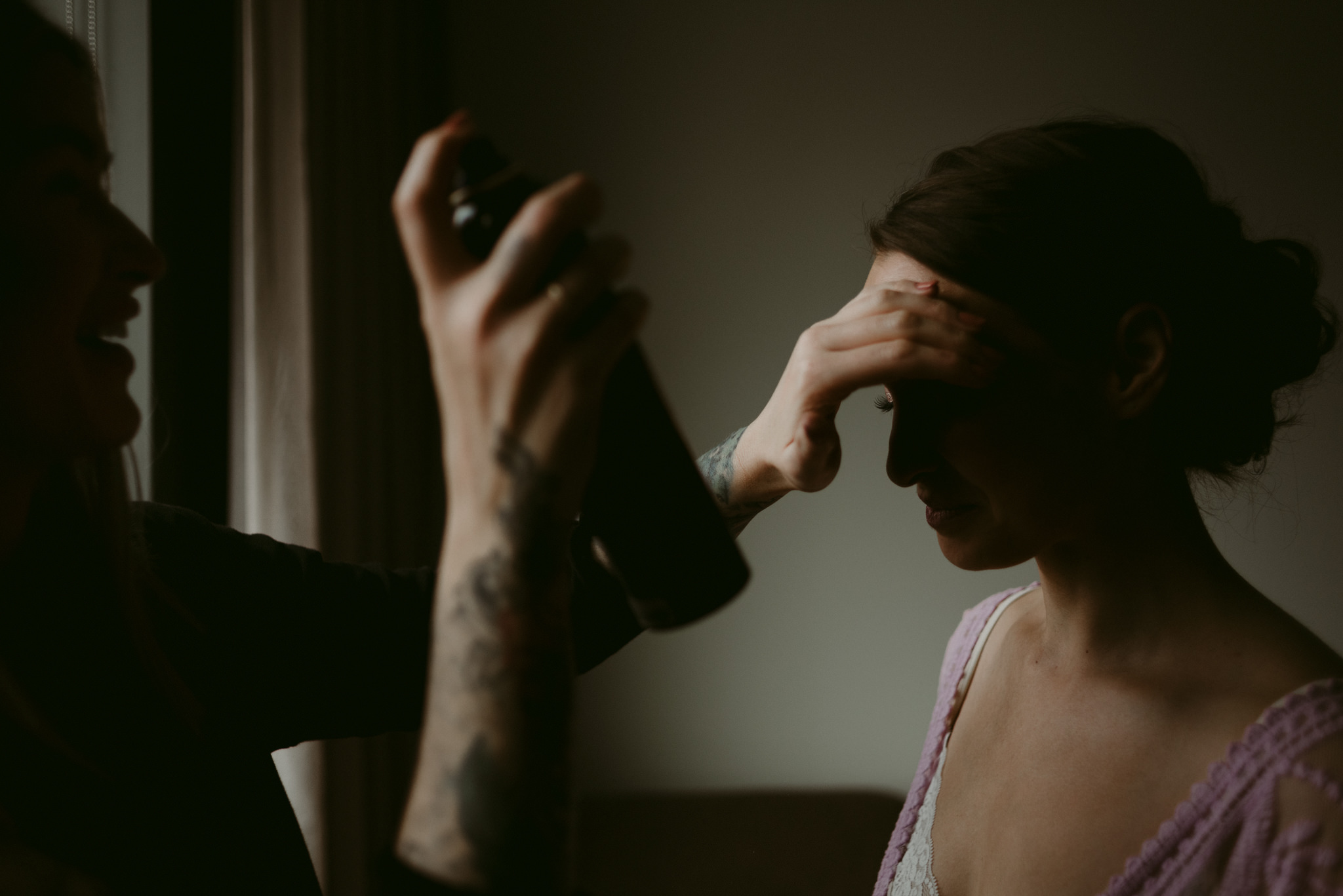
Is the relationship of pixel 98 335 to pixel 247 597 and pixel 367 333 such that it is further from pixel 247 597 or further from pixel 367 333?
pixel 367 333

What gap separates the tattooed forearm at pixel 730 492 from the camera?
0.99 m

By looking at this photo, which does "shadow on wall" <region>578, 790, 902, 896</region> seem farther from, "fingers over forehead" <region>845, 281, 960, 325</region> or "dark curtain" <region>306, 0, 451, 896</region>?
"fingers over forehead" <region>845, 281, 960, 325</region>

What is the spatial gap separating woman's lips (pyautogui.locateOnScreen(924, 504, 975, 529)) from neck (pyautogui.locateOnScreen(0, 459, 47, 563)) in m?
0.80

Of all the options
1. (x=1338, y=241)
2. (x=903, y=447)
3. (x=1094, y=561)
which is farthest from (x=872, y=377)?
(x=1338, y=241)

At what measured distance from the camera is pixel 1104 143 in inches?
32.6

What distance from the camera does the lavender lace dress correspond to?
660 millimetres

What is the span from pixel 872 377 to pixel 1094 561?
0.32 metres

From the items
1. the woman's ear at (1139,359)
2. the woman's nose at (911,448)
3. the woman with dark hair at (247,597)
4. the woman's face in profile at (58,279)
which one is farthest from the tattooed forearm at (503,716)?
the woman's ear at (1139,359)

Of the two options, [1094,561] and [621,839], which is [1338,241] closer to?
[1094,561]

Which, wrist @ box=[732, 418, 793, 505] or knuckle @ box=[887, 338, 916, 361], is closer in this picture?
knuckle @ box=[887, 338, 916, 361]

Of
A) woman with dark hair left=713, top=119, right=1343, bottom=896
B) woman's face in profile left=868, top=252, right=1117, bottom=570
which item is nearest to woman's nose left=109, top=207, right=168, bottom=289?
Answer: woman with dark hair left=713, top=119, right=1343, bottom=896

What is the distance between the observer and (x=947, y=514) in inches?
34.7

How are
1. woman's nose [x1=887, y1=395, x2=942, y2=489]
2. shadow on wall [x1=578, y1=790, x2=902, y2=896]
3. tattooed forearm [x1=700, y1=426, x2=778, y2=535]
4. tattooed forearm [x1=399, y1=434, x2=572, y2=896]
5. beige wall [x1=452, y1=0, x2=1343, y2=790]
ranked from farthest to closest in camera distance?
shadow on wall [x1=578, y1=790, x2=902, y2=896] → beige wall [x1=452, y1=0, x2=1343, y2=790] → tattooed forearm [x1=700, y1=426, x2=778, y2=535] → woman's nose [x1=887, y1=395, x2=942, y2=489] → tattooed forearm [x1=399, y1=434, x2=572, y2=896]

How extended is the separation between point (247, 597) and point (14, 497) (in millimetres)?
227
